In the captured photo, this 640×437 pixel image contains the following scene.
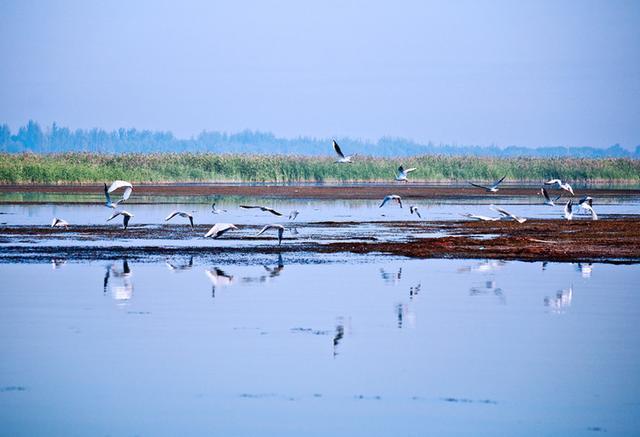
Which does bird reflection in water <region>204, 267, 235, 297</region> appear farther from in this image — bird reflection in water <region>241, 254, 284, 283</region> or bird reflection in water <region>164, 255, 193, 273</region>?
bird reflection in water <region>164, 255, 193, 273</region>

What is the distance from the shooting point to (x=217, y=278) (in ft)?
61.3

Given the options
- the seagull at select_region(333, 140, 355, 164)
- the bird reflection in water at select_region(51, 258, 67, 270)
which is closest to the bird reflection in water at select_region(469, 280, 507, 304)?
the bird reflection in water at select_region(51, 258, 67, 270)

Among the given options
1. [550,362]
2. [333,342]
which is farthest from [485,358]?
[333,342]

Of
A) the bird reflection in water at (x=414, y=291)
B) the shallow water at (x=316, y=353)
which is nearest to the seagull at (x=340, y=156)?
the shallow water at (x=316, y=353)

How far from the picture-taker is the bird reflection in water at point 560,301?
15.5 metres

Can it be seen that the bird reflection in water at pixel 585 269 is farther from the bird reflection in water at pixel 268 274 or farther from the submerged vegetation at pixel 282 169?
the submerged vegetation at pixel 282 169

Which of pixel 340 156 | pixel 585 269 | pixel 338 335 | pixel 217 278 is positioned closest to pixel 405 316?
pixel 338 335

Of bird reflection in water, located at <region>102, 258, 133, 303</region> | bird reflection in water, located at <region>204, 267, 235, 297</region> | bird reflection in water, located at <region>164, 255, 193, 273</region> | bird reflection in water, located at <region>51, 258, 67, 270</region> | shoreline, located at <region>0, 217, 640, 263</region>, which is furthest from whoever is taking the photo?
shoreline, located at <region>0, 217, 640, 263</region>

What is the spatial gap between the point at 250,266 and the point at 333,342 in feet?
26.7

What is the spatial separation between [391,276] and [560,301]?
380 cm

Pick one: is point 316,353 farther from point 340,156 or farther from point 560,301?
point 340,156

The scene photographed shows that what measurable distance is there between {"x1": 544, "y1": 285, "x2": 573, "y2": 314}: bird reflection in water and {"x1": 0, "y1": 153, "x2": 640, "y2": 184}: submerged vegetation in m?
53.4

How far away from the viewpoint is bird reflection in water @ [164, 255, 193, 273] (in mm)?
20016

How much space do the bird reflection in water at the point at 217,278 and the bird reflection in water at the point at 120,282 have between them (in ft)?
4.14
